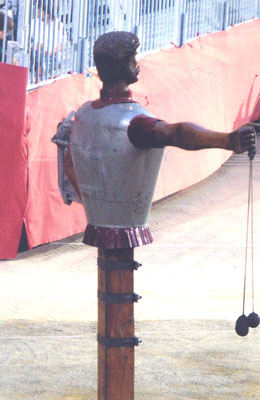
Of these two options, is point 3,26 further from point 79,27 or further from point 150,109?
point 150,109

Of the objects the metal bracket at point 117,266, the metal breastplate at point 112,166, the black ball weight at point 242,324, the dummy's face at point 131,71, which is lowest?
the black ball weight at point 242,324

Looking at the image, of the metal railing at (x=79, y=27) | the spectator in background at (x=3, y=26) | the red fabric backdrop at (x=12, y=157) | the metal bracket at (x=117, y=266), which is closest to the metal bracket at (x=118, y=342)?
the metal bracket at (x=117, y=266)

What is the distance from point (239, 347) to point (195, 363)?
467 mm

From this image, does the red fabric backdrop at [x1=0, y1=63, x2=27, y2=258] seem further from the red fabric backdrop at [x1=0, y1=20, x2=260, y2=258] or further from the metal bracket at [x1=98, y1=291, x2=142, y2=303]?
the metal bracket at [x1=98, y1=291, x2=142, y2=303]

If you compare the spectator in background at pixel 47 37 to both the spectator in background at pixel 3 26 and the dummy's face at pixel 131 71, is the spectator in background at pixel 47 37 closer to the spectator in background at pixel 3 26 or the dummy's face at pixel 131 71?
the spectator in background at pixel 3 26

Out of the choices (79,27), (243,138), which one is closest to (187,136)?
(243,138)

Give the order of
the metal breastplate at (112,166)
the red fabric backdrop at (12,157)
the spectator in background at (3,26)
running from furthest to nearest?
the spectator in background at (3,26)
the red fabric backdrop at (12,157)
the metal breastplate at (112,166)

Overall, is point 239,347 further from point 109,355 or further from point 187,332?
point 109,355

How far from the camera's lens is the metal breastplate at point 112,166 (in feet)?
9.11

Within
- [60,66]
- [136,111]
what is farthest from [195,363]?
[60,66]

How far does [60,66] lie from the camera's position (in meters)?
8.33

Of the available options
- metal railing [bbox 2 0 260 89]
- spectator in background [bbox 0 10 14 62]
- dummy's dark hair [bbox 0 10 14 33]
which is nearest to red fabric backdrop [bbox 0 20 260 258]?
metal railing [bbox 2 0 260 89]

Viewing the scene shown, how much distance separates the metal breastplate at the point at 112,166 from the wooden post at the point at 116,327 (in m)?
0.14

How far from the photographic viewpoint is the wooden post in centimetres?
293
